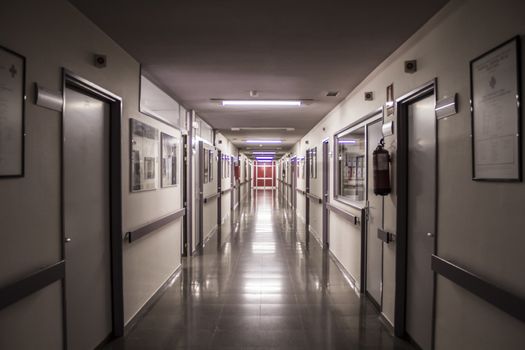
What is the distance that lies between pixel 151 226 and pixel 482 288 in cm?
344

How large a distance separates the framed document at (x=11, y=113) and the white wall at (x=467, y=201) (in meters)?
2.72

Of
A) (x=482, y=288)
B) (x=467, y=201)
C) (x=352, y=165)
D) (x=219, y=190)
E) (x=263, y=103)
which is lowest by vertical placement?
(x=482, y=288)

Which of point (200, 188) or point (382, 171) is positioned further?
point (200, 188)

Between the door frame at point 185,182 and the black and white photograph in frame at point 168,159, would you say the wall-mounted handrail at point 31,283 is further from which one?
the door frame at point 185,182

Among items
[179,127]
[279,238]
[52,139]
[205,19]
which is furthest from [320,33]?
[279,238]

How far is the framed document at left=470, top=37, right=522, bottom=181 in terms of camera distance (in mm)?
1899

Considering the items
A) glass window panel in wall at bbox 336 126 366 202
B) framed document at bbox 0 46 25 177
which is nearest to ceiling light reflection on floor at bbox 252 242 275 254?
glass window panel in wall at bbox 336 126 366 202

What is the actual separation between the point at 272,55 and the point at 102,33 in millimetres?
1608

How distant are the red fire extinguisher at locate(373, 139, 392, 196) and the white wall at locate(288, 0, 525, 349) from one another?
73 centimetres

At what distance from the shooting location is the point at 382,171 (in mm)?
3752

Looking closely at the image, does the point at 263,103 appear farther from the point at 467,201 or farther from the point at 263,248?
the point at 467,201

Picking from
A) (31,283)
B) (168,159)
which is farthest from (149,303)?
(31,283)

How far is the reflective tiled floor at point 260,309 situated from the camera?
3465mm

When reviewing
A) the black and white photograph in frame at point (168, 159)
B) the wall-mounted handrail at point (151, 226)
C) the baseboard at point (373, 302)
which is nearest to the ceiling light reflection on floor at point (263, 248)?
the wall-mounted handrail at point (151, 226)
